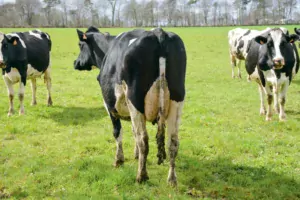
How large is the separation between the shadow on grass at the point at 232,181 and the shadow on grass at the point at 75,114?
5.08m

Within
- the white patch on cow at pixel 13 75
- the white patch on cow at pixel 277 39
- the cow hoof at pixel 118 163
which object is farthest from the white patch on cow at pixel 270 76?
the white patch on cow at pixel 13 75

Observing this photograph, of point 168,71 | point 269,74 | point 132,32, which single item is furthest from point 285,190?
point 269,74

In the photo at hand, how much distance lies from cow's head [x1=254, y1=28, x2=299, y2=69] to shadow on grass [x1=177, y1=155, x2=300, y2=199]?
13.0 ft

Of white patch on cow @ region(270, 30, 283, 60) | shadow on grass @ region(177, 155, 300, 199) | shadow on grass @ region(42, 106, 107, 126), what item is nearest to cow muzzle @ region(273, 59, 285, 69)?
white patch on cow @ region(270, 30, 283, 60)

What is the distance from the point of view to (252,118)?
11.7m

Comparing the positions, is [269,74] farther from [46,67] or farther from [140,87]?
[46,67]

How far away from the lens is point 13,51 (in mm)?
11867

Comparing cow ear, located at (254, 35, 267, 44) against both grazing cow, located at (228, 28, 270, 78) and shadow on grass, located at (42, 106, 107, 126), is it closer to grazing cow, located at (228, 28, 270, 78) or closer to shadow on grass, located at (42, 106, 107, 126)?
shadow on grass, located at (42, 106, 107, 126)

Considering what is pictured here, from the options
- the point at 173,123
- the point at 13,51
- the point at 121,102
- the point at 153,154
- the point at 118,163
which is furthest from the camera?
the point at 13,51

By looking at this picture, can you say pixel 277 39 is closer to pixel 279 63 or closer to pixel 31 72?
pixel 279 63

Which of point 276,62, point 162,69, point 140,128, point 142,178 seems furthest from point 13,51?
point 276,62

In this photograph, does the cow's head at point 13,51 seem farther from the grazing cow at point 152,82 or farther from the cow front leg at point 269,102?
the cow front leg at point 269,102

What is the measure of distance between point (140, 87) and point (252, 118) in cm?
704

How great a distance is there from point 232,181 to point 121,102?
2.69 m
